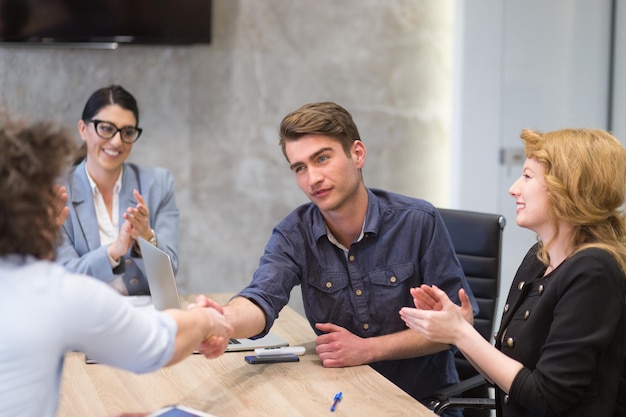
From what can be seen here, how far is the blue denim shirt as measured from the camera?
2434 mm

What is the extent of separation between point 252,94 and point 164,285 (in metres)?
2.36

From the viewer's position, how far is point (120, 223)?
3.20m

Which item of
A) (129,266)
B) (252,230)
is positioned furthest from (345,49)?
(129,266)

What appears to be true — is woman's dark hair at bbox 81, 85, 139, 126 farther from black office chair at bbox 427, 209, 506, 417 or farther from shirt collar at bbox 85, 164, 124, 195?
black office chair at bbox 427, 209, 506, 417

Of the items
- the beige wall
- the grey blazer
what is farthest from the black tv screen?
the grey blazer

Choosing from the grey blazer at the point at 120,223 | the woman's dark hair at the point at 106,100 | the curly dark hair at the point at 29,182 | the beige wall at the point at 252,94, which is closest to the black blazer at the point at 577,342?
the curly dark hair at the point at 29,182

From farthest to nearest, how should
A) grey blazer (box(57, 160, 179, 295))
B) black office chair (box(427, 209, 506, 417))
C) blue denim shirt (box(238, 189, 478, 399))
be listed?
grey blazer (box(57, 160, 179, 295)) < black office chair (box(427, 209, 506, 417)) < blue denim shirt (box(238, 189, 478, 399))

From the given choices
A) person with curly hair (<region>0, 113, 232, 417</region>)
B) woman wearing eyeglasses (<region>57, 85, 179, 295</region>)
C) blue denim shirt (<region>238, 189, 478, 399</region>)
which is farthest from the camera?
woman wearing eyeglasses (<region>57, 85, 179, 295</region>)

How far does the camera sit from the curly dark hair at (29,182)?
48.6 inches

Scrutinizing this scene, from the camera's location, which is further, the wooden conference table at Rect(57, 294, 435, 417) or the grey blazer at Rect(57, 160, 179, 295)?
the grey blazer at Rect(57, 160, 179, 295)

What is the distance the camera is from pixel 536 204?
1.95m

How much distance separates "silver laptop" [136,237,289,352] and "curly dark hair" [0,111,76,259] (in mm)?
744

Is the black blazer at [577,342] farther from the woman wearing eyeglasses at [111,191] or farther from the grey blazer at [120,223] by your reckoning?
the woman wearing eyeglasses at [111,191]

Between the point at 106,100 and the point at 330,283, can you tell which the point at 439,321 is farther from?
the point at 106,100
